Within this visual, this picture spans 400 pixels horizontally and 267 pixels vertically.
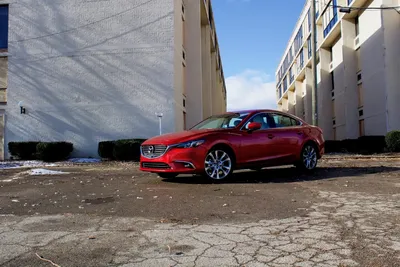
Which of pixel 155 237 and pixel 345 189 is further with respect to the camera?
pixel 345 189

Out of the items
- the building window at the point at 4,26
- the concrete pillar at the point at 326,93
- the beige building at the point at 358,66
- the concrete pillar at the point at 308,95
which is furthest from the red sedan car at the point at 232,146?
the concrete pillar at the point at 308,95

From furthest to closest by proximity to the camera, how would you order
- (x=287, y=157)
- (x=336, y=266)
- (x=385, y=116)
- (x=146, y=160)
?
(x=385, y=116) → (x=287, y=157) → (x=146, y=160) → (x=336, y=266)

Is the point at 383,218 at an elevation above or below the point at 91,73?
below

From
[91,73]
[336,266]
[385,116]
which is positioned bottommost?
[336,266]

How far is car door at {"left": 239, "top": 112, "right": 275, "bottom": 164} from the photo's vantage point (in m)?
7.94

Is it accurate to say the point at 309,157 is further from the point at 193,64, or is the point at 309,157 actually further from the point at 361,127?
the point at 361,127

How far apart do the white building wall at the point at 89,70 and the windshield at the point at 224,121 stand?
343 inches

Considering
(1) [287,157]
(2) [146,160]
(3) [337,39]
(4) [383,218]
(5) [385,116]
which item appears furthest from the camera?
(3) [337,39]

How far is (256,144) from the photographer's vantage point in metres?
8.09

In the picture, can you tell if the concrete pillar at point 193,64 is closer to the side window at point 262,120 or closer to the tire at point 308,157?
the tire at point 308,157

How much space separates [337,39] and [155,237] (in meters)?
32.5

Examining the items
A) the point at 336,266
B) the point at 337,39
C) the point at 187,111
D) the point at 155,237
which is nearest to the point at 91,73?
the point at 187,111

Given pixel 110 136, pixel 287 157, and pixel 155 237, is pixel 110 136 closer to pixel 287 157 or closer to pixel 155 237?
pixel 287 157

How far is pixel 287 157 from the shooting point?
8.66m
